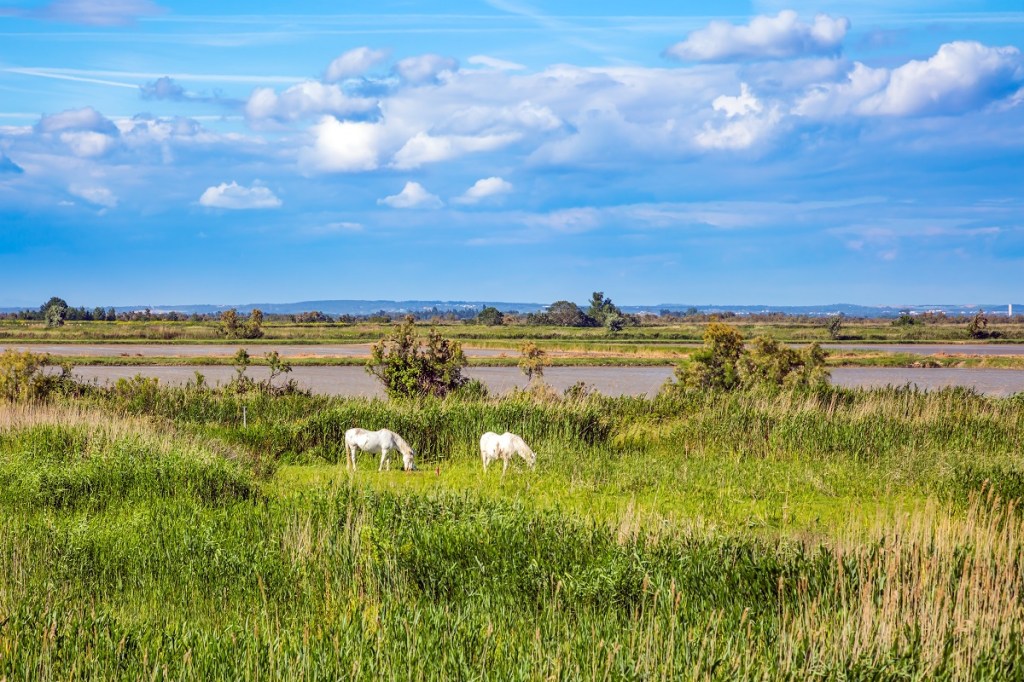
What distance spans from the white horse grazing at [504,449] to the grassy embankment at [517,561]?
330 mm

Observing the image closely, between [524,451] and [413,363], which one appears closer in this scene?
[524,451]

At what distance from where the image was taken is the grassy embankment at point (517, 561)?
6383mm

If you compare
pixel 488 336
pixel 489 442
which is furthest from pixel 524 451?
pixel 488 336

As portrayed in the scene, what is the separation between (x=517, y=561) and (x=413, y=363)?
15.0 m

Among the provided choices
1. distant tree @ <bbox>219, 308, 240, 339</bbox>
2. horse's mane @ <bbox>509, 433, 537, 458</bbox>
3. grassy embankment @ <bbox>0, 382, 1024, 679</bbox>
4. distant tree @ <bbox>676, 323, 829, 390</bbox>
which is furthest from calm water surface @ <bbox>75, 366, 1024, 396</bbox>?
distant tree @ <bbox>219, 308, 240, 339</bbox>

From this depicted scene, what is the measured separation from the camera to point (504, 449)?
15.8 meters

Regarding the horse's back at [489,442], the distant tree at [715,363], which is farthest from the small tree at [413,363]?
the horse's back at [489,442]

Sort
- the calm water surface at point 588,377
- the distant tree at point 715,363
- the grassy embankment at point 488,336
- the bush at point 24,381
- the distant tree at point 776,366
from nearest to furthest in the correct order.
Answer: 1. the bush at point 24,381
2. the distant tree at point 715,363
3. the distant tree at point 776,366
4. the calm water surface at point 588,377
5. the grassy embankment at point 488,336

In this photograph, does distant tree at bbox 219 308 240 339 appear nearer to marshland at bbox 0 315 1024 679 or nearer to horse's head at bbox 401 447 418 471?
marshland at bbox 0 315 1024 679

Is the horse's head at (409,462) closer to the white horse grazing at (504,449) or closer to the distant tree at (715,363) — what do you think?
the white horse grazing at (504,449)

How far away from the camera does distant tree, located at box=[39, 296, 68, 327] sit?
109000 mm

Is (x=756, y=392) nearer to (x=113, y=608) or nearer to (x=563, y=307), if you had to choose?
(x=113, y=608)

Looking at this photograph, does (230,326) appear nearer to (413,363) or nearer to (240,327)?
(240,327)

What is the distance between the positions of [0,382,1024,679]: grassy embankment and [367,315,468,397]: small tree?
5657mm
